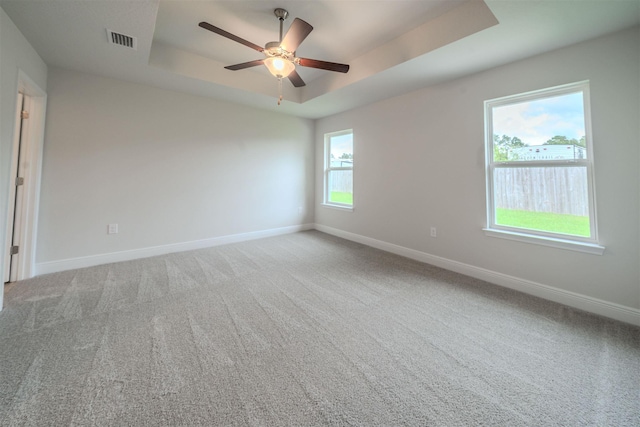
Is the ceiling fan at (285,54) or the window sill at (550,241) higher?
the ceiling fan at (285,54)

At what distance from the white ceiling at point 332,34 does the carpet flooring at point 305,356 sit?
2.44m

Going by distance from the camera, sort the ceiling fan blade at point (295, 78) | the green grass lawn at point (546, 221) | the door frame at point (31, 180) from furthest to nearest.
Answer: the door frame at point (31, 180) < the ceiling fan blade at point (295, 78) < the green grass lawn at point (546, 221)

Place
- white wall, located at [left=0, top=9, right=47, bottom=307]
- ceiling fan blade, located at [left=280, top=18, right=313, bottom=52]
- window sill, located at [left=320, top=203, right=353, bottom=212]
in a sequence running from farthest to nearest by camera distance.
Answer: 1. window sill, located at [left=320, top=203, right=353, bottom=212]
2. white wall, located at [left=0, top=9, right=47, bottom=307]
3. ceiling fan blade, located at [left=280, top=18, right=313, bottom=52]

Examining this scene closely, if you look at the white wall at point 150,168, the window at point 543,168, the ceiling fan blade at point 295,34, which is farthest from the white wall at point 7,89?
the window at point 543,168

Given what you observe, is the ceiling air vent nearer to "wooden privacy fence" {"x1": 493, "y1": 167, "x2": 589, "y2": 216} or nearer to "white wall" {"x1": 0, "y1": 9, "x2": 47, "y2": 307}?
"white wall" {"x1": 0, "y1": 9, "x2": 47, "y2": 307}

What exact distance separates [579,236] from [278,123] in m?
4.61

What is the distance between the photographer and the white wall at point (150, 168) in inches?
115

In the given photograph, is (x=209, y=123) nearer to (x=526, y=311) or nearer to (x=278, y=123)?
(x=278, y=123)

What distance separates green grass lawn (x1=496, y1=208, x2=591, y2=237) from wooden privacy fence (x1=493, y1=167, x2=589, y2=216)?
5 cm

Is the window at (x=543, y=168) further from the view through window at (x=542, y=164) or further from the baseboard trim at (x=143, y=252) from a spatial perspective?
the baseboard trim at (x=143, y=252)

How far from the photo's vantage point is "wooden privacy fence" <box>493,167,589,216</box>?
88.7 inches

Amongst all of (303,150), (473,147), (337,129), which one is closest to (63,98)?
(303,150)

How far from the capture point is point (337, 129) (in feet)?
15.8

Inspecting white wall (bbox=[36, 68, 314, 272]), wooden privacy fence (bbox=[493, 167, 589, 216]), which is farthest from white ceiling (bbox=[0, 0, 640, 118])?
wooden privacy fence (bbox=[493, 167, 589, 216])
